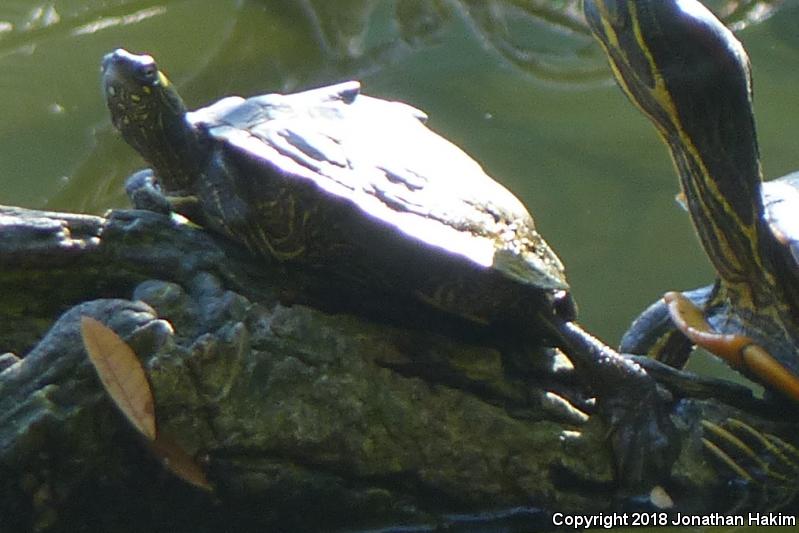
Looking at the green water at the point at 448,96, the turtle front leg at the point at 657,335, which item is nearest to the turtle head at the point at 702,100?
the turtle front leg at the point at 657,335

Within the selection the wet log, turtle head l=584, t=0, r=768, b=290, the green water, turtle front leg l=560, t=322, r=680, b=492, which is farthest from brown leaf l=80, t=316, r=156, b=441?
the green water

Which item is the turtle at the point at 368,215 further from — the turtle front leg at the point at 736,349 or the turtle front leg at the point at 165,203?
the turtle front leg at the point at 736,349

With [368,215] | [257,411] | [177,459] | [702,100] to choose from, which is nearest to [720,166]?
[702,100]

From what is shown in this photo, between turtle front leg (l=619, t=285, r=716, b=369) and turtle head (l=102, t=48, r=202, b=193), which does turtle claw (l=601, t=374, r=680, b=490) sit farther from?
turtle head (l=102, t=48, r=202, b=193)

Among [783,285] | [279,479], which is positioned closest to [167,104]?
[279,479]

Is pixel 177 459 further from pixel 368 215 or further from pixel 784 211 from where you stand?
pixel 784 211

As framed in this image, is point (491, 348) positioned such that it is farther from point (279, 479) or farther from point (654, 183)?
point (654, 183)
